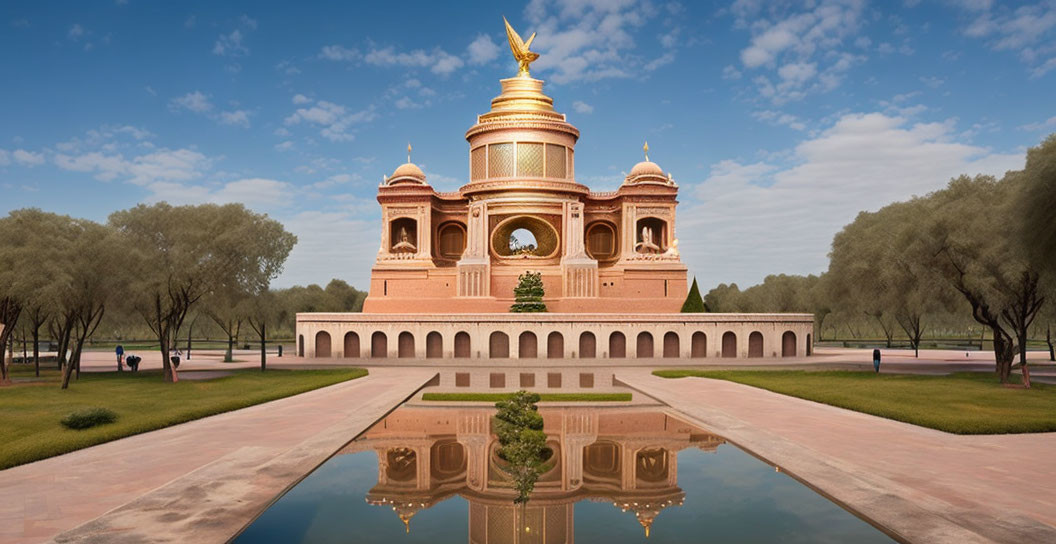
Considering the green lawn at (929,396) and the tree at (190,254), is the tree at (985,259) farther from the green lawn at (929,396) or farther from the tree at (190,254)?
the tree at (190,254)

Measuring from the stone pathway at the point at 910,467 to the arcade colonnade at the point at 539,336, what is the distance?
2435cm

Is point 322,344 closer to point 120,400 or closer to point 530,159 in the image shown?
point 120,400

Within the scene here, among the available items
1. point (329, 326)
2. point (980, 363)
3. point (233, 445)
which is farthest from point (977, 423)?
point (329, 326)

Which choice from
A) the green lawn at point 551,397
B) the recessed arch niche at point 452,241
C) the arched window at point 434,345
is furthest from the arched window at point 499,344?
the green lawn at point 551,397

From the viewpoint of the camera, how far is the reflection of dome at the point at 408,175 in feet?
204

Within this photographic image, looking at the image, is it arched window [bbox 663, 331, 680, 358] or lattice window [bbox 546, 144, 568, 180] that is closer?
arched window [bbox 663, 331, 680, 358]

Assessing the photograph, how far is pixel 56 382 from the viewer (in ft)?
102

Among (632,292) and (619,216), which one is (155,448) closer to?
(632,292)

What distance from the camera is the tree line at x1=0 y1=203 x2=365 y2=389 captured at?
92.0ft

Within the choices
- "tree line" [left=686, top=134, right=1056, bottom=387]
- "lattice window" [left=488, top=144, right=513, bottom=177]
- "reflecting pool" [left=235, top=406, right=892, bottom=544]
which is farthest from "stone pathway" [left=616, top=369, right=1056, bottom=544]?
"lattice window" [left=488, top=144, right=513, bottom=177]

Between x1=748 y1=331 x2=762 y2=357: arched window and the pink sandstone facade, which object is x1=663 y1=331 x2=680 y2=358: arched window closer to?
x1=748 y1=331 x2=762 y2=357: arched window

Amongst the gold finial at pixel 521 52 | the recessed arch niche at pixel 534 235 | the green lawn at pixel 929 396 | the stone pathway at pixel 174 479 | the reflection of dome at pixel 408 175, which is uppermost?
the gold finial at pixel 521 52

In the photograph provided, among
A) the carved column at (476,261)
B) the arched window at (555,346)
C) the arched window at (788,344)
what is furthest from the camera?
the carved column at (476,261)

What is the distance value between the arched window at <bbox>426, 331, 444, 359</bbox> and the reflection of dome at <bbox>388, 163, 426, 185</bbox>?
20.1 metres
